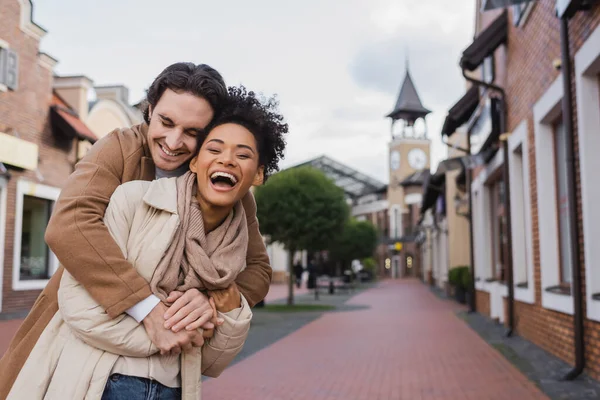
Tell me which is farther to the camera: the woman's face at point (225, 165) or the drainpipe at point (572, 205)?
the drainpipe at point (572, 205)

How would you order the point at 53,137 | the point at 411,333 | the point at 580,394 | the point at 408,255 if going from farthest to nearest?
the point at 408,255
the point at 53,137
the point at 411,333
the point at 580,394

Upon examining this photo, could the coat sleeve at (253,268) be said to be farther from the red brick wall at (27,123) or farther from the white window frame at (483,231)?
the white window frame at (483,231)

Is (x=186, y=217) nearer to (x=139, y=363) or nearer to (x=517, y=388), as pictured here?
(x=139, y=363)

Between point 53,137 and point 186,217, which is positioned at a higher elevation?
point 53,137

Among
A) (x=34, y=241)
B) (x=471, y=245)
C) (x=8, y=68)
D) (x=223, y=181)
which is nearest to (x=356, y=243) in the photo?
(x=471, y=245)

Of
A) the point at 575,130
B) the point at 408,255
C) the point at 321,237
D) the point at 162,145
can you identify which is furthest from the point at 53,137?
the point at 408,255

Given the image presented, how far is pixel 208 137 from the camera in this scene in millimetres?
1949

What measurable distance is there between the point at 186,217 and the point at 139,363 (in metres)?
0.41

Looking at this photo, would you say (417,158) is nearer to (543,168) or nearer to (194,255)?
(543,168)

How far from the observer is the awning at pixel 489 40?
468 inches

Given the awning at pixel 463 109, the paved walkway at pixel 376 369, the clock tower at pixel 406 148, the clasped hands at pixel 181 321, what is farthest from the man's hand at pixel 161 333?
the clock tower at pixel 406 148

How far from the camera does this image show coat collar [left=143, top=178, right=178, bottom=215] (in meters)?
1.81

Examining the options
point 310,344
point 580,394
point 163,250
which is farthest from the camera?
point 310,344

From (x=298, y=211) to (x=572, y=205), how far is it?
45.4 ft
